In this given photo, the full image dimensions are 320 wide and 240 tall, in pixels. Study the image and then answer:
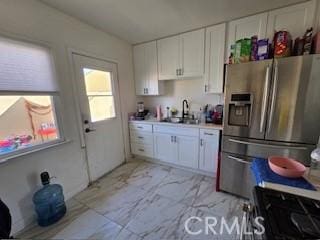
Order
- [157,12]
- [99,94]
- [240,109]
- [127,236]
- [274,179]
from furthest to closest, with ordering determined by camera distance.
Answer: [99,94] → [157,12] → [240,109] → [127,236] → [274,179]

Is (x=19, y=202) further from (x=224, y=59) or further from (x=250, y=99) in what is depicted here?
(x=224, y=59)

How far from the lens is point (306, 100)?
1.58 meters

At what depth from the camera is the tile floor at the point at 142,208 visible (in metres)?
1.61

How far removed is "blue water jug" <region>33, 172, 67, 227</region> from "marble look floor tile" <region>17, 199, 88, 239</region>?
53 millimetres

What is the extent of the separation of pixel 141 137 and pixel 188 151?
1.02 meters

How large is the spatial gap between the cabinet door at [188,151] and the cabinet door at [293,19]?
188 cm

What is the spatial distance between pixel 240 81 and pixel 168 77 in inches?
55.3

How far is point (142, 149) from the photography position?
10.5 feet

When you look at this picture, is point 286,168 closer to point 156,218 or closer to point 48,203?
point 156,218

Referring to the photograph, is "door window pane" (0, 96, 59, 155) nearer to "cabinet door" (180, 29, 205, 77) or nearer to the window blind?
the window blind

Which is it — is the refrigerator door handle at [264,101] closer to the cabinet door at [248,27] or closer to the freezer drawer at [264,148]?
the freezer drawer at [264,148]

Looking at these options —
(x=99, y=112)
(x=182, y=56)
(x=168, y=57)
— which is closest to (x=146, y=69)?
(x=168, y=57)

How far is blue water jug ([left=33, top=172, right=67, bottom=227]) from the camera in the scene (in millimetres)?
1696

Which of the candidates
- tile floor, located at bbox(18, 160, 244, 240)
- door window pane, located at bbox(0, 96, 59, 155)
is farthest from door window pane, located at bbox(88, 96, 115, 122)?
tile floor, located at bbox(18, 160, 244, 240)
